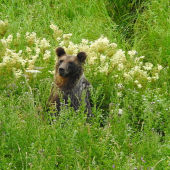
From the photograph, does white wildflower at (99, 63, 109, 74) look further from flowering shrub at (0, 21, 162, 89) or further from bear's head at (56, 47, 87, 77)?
bear's head at (56, 47, 87, 77)

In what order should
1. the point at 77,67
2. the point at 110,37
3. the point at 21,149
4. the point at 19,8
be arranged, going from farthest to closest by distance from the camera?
the point at 19,8
the point at 110,37
the point at 77,67
the point at 21,149

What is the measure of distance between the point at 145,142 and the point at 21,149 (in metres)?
1.28

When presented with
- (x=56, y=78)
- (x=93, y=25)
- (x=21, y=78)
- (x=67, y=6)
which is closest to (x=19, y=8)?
(x=67, y=6)

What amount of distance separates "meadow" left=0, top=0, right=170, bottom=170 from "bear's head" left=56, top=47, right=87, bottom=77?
11.7 inches

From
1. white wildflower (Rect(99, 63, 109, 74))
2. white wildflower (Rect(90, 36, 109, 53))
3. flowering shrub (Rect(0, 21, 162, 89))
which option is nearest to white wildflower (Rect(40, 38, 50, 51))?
flowering shrub (Rect(0, 21, 162, 89))

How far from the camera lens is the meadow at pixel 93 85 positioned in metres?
3.68

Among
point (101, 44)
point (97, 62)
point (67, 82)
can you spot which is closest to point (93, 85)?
point (97, 62)

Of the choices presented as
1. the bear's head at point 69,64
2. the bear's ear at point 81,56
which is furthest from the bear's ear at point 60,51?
the bear's ear at point 81,56

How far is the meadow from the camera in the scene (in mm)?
3684

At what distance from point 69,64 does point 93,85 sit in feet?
2.71

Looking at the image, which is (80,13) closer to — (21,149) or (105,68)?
(105,68)

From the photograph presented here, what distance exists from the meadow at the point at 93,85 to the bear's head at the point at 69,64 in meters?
0.30

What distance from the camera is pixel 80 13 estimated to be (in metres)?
9.17

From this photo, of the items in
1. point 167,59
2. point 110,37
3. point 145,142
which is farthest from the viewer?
point 110,37
